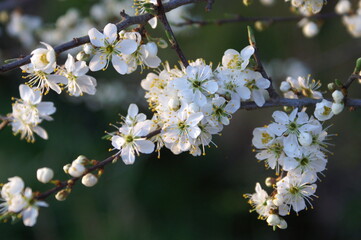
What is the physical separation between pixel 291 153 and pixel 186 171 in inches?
88.7

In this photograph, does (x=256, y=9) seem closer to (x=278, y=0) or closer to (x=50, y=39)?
(x=278, y=0)

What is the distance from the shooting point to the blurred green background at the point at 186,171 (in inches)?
127

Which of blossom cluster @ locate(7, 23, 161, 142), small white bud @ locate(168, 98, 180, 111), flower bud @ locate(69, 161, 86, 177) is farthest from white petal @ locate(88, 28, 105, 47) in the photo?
flower bud @ locate(69, 161, 86, 177)

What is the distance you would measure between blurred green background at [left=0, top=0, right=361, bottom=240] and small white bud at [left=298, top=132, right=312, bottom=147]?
2.02 m

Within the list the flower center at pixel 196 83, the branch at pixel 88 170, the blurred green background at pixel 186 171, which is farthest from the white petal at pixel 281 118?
the blurred green background at pixel 186 171

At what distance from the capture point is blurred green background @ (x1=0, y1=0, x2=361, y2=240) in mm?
3217

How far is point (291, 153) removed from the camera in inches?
52.1

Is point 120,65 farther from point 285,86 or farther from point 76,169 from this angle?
Result: point 285,86

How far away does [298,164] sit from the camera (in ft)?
4.49

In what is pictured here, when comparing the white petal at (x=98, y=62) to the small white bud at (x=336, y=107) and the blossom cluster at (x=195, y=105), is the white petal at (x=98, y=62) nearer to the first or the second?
the blossom cluster at (x=195, y=105)

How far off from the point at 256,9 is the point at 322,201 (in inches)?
73.9

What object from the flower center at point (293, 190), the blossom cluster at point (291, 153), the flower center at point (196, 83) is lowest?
the flower center at point (293, 190)

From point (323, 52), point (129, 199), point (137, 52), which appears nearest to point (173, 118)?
point (137, 52)

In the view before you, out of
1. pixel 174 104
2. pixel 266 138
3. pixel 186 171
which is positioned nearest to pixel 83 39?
pixel 174 104
